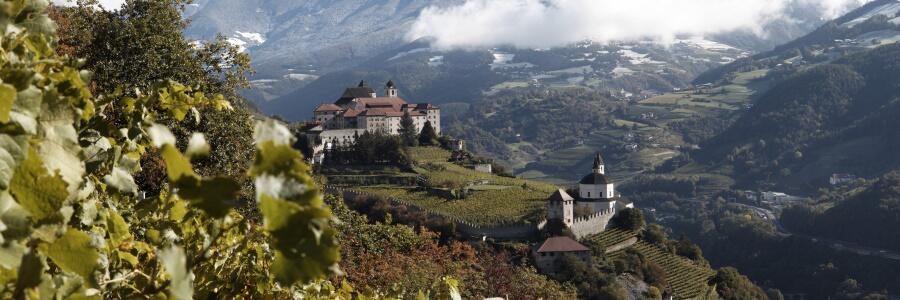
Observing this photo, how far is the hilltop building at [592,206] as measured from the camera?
50.9 m

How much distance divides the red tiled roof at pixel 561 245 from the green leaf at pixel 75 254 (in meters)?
43.6

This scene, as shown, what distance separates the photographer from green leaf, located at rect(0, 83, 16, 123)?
149 centimetres

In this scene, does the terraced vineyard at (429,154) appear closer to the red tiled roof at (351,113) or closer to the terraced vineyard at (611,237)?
the red tiled roof at (351,113)

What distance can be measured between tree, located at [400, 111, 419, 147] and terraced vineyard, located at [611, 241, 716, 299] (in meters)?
24.0

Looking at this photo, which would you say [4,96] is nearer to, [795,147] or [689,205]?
[689,205]

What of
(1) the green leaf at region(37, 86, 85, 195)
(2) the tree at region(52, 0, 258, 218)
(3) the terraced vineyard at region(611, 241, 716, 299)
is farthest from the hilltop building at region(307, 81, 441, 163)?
(1) the green leaf at region(37, 86, 85, 195)

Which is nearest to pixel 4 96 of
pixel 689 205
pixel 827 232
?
pixel 827 232

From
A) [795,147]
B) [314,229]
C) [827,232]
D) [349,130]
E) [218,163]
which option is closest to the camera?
[314,229]

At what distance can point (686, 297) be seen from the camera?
147 feet

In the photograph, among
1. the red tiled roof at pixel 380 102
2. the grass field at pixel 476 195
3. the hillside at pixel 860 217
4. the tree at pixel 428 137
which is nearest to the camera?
the grass field at pixel 476 195

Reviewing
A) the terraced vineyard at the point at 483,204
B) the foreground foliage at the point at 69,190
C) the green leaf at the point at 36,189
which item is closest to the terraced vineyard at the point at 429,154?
the terraced vineyard at the point at 483,204

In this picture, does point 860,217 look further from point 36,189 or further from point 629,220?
point 36,189

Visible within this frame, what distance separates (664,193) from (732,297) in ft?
293

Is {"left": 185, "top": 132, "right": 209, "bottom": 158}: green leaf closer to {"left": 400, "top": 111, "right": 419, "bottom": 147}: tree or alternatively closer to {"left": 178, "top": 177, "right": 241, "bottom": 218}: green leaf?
{"left": 178, "top": 177, "right": 241, "bottom": 218}: green leaf
